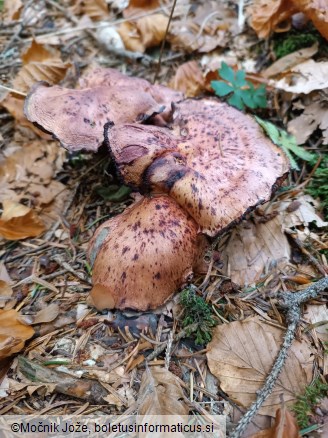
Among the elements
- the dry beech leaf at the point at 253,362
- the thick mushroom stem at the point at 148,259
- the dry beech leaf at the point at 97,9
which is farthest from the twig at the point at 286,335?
the dry beech leaf at the point at 97,9

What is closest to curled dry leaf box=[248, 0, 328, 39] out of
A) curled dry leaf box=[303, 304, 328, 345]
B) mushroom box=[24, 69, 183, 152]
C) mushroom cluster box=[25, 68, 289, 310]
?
mushroom cluster box=[25, 68, 289, 310]

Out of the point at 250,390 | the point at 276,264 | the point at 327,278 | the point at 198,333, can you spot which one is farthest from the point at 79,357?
the point at 327,278

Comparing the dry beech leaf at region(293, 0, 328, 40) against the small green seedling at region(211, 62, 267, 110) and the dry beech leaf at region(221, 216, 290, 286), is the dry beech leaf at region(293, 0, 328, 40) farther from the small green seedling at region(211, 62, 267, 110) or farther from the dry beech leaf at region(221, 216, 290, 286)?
the dry beech leaf at region(221, 216, 290, 286)

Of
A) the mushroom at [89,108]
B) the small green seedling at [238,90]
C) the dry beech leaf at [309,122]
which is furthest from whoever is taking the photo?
the small green seedling at [238,90]

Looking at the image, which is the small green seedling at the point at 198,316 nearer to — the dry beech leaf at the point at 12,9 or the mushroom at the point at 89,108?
the mushroom at the point at 89,108

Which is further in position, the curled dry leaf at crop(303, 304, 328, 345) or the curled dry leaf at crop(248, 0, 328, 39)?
the curled dry leaf at crop(248, 0, 328, 39)

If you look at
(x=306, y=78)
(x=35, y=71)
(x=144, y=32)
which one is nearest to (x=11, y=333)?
(x=35, y=71)
